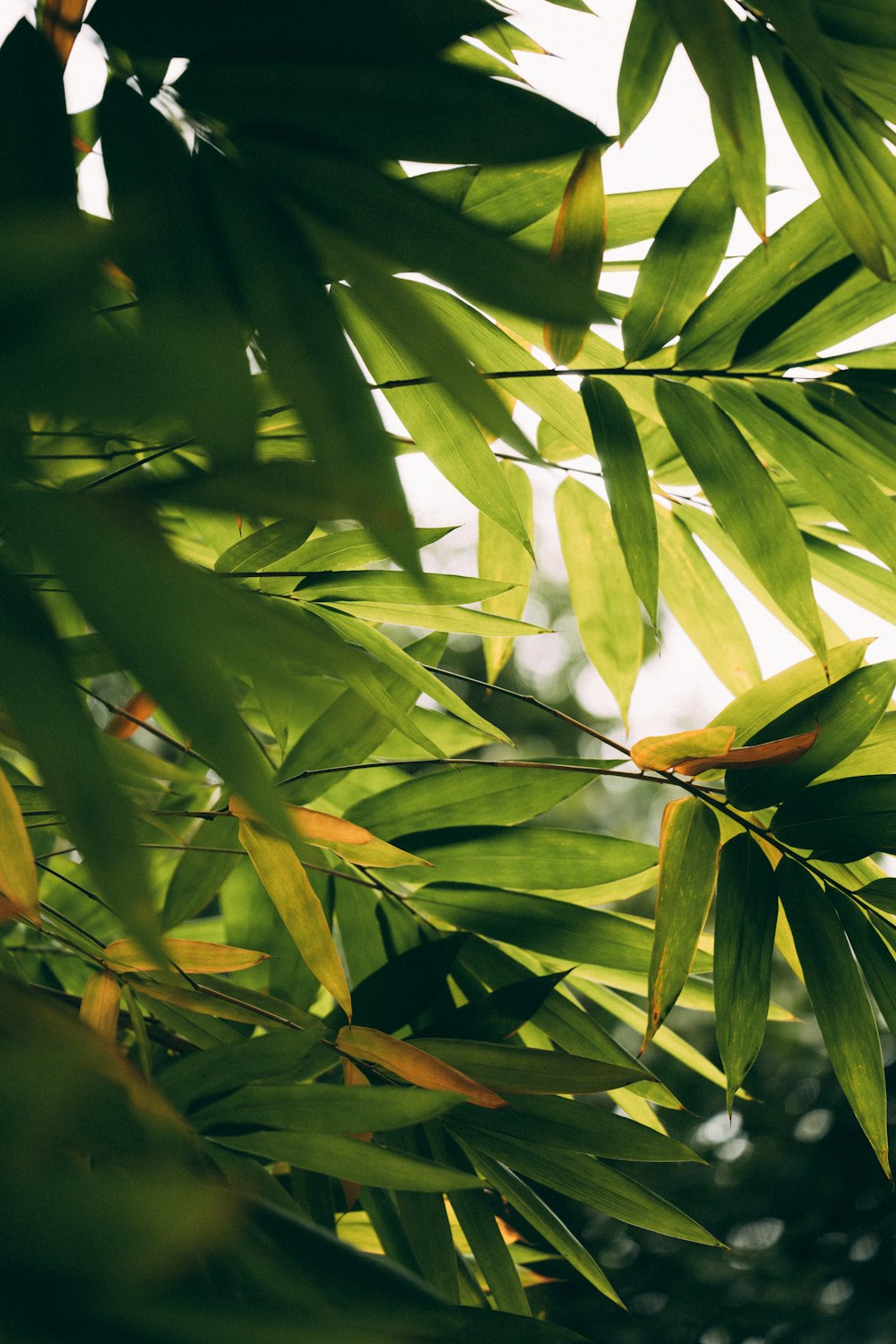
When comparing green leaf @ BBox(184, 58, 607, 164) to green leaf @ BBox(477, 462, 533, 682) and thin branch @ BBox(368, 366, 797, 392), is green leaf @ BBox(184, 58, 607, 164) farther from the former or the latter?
green leaf @ BBox(477, 462, 533, 682)

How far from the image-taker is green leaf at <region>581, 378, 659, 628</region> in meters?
0.56

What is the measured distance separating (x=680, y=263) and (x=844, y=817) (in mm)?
Answer: 356

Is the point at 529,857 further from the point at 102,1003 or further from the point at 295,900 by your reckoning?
the point at 102,1003

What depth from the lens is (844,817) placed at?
537 millimetres

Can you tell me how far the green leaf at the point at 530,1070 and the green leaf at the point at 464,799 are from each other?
19 centimetres

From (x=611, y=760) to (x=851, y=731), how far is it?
0.54 ft

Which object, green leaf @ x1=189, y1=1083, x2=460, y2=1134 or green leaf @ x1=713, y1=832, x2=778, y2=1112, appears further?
green leaf @ x1=713, y1=832, x2=778, y2=1112

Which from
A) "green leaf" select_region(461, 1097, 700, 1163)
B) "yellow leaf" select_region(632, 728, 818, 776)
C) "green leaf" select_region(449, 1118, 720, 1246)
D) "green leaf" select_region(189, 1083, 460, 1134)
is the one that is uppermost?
"yellow leaf" select_region(632, 728, 818, 776)

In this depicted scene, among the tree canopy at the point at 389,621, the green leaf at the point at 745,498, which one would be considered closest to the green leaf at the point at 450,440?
the tree canopy at the point at 389,621

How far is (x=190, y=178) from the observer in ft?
1.25

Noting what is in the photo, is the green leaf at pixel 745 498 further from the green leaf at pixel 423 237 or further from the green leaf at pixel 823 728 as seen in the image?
the green leaf at pixel 423 237

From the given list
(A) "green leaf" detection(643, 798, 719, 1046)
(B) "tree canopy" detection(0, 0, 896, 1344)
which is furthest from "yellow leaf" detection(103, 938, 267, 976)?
(A) "green leaf" detection(643, 798, 719, 1046)

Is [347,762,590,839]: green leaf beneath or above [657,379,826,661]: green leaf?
beneath

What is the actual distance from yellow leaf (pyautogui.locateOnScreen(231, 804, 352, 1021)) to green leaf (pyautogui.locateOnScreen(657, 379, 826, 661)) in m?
0.33
